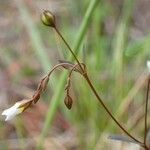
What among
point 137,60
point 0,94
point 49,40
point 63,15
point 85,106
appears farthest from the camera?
point 63,15

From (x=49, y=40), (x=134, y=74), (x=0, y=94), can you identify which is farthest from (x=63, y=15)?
(x=134, y=74)

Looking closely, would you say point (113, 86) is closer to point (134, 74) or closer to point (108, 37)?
point (134, 74)

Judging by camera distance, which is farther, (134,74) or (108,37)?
(108,37)

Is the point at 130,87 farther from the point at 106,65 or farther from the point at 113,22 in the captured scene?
the point at 113,22

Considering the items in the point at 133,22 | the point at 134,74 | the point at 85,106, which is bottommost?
the point at 133,22

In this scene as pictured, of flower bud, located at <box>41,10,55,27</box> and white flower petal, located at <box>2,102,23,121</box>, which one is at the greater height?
flower bud, located at <box>41,10,55,27</box>

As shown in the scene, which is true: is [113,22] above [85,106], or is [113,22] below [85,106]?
below

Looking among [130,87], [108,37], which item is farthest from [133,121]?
[108,37]

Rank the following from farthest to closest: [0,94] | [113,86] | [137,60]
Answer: [0,94], [137,60], [113,86]

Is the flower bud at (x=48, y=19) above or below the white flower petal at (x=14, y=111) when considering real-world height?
above

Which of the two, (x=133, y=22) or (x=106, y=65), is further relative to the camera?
(x=133, y=22)
